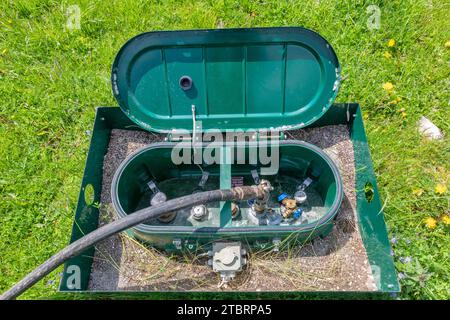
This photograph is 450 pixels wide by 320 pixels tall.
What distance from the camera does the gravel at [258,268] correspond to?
2.34 metres

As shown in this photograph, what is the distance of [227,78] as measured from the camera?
2348 mm

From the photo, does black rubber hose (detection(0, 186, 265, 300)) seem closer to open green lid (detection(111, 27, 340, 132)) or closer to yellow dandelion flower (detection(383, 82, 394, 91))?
open green lid (detection(111, 27, 340, 132))

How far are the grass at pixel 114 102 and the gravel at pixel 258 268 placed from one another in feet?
0.93

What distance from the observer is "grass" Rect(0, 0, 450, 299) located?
2.53 m

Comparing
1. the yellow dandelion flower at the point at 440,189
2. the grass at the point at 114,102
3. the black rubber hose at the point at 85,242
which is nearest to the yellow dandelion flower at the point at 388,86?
the grass at the point at 114,102

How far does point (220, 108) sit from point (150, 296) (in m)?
1.29

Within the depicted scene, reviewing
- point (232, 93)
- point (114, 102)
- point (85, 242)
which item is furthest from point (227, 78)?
point (85, 242)

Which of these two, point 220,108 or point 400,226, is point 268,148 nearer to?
point 220,108

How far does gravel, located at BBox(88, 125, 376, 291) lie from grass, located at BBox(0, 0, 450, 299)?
0.28 metres

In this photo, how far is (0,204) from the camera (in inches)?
106

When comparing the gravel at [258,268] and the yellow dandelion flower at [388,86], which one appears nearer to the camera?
the gravel at [258,268]

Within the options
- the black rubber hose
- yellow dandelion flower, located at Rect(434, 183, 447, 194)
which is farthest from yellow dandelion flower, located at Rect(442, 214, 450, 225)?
the black rubber hose

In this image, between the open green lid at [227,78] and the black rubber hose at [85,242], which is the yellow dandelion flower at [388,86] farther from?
the black rubber hose at [85,242]
